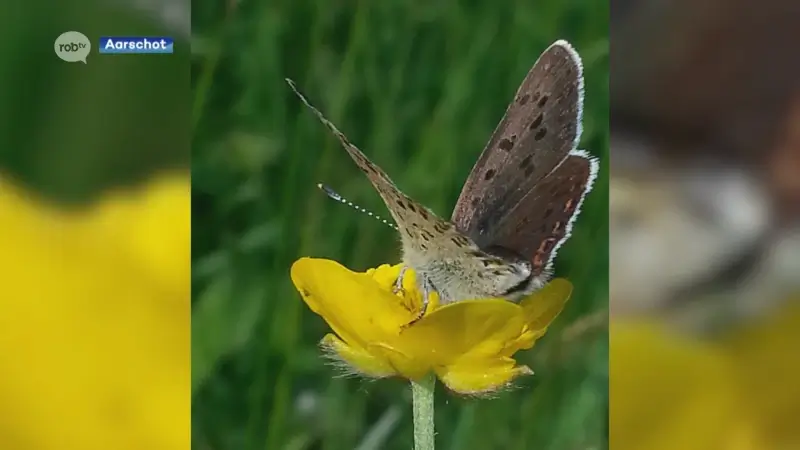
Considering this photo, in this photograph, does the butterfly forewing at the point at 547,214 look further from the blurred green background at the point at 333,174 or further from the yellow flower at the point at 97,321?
the yellow flower at the point at 97,321

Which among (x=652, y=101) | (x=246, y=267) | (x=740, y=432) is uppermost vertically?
(x=652, y=101)

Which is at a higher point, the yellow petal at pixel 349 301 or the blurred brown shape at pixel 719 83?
the blurred brown shape at pixel 719 83

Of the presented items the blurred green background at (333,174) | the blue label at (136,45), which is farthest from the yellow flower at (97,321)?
the blue label at (136,45)

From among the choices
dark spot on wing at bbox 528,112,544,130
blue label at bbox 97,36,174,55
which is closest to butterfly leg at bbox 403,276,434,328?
dark spot on wing at bbox 528,112,544,130

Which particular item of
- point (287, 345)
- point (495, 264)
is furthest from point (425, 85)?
point (287, 345)

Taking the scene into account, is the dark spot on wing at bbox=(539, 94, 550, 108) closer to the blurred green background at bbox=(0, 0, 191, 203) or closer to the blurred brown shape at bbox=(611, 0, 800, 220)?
the blurred brown shape at bbox=(611, 0, 800, 220)

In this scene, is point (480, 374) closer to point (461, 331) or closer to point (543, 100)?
point (461, 331)

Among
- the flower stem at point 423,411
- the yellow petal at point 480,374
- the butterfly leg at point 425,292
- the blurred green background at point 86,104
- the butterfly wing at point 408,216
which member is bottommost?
the flower stem at point 423,411

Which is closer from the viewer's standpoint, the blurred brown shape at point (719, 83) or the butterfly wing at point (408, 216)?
the butterfly wing at point (408, 216)

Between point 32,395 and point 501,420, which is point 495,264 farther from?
point 32,395
